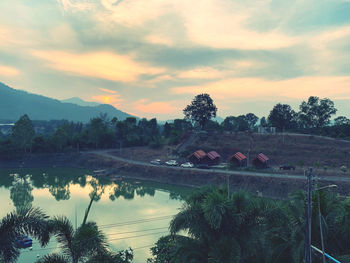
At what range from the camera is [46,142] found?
8031cm

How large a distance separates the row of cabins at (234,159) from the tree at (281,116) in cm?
3260

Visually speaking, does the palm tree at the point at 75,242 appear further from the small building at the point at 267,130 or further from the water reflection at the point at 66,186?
the small building at the point at 267,130

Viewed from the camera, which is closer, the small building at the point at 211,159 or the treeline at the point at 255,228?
the treeline at the point at 255,228

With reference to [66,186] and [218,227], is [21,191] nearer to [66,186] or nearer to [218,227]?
[66,186]

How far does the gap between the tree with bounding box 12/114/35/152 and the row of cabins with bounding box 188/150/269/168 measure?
161ft

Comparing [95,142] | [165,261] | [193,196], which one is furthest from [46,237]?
[95,142]

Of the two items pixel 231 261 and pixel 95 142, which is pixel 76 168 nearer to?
pixel 95 142

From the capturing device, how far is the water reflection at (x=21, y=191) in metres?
42.2

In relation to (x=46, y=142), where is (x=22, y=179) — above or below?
below

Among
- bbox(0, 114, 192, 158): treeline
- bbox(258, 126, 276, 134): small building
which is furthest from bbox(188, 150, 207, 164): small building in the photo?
bbox(258, 126, 276, 134): small building

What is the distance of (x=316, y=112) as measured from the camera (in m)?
86.9

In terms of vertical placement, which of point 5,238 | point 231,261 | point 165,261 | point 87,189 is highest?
point 5,238

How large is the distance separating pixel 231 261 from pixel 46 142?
82.7m

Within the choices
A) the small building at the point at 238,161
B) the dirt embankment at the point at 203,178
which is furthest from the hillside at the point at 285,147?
the dirt embankment at the point at 203,178
